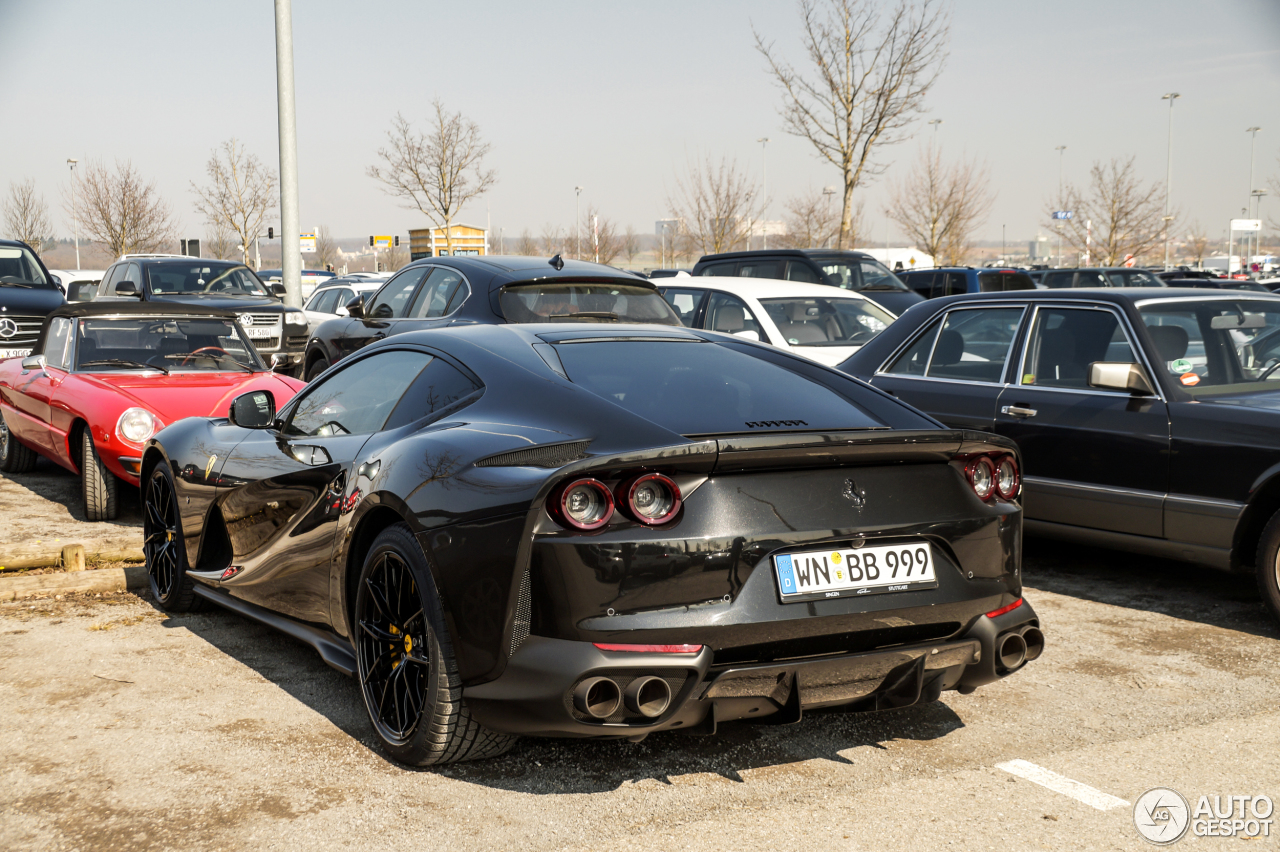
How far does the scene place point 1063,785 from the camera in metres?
3.51

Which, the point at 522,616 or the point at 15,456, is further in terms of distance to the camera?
the point at 15,456

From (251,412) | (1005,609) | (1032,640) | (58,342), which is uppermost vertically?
(58,342)

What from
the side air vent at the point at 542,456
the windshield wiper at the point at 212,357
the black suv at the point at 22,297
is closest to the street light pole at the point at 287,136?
the black suv at the point at 22,297

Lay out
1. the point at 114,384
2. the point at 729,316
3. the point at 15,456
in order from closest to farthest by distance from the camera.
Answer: the point at 114,384, the point at 15,456, the point at 729,316

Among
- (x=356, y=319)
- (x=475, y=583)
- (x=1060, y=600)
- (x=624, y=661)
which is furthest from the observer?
(x=356, y=319)

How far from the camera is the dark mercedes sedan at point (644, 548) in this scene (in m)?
3.10

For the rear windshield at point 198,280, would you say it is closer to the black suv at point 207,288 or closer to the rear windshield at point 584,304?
the black suv at point 207,288

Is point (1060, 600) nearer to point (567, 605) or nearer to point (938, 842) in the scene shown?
point (938, 842)

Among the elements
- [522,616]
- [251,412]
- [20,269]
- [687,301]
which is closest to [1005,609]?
[522,616]

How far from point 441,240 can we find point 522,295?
31476mm

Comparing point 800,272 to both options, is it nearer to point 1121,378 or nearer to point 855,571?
point 1121,378

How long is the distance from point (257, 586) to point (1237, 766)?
3595mm

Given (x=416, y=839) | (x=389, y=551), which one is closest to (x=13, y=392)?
(x=389, y=551)

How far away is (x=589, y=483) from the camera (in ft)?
10.3
